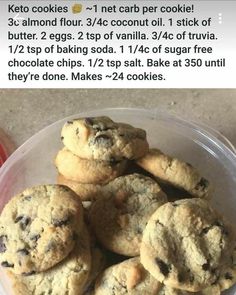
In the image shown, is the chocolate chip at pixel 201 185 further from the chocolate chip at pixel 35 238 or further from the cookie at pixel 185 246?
Answer: the chocolate chip at pixel 35 238

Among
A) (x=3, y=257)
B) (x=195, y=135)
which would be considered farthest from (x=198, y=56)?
(x=3, y=257)

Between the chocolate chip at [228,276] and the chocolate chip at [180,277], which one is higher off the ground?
the chocolate chip at [180,277]

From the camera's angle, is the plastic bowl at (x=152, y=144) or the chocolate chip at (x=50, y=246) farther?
the plastic bowl at (x=152, y=144)

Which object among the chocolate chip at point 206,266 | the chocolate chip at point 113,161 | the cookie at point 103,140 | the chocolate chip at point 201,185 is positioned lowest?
the chocolate chip at point 206,266

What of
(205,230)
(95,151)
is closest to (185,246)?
(205,230)

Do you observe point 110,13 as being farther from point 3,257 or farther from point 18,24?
point 3,257

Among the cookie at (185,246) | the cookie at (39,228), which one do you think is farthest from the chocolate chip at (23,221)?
the cookie at (185,246)
